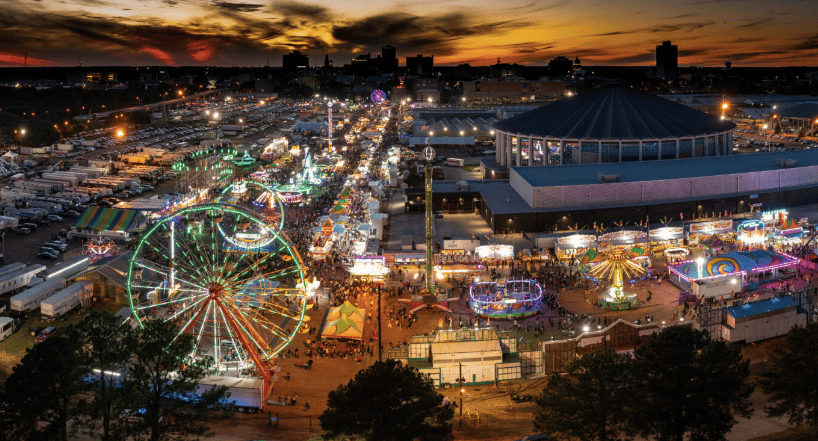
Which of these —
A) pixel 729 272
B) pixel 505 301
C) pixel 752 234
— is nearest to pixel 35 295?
pixel 505 301

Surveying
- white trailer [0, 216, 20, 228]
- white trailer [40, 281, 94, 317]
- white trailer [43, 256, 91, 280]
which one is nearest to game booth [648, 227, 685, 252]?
white trailer [40, 281, 94, 317]

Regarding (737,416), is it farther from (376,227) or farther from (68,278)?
(68,278)

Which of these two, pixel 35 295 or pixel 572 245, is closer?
pixel 35 295

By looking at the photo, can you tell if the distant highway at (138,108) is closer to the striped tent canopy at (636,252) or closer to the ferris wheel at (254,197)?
the ferris wheel at (254,197)

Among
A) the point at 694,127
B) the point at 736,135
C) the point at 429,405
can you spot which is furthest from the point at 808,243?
the point at 736,135

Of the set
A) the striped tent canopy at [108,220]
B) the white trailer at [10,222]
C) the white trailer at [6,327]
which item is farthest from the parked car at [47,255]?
the white trailer at [6,327]

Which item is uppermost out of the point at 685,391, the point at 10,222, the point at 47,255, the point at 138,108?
the point at 138,108

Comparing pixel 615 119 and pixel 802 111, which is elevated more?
pixel 802 111

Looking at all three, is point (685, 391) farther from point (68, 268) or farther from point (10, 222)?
point (10, 222)

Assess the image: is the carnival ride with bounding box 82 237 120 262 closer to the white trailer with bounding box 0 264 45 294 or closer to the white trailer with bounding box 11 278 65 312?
the white trailer with bounding box 0 264 45 294
